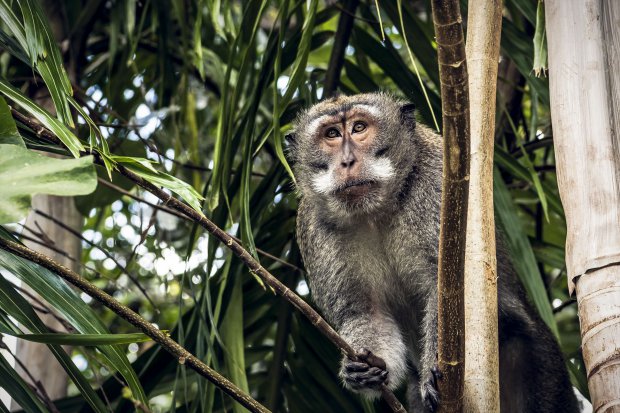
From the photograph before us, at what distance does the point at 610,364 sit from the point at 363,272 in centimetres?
228

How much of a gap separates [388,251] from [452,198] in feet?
7.18

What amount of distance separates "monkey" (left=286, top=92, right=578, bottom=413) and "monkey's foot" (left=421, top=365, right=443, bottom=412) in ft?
2.67

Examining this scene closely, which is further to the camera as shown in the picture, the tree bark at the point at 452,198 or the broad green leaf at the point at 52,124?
the broad green leaf at the point at 52,124

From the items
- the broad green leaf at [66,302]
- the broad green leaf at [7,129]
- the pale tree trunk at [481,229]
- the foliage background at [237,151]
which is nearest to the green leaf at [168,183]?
the foliage background at [237,151]

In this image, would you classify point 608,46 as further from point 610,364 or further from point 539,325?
point 539,325

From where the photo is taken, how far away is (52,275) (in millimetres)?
3281

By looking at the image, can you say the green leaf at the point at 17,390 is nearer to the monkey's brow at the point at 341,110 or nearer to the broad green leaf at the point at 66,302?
the broad green leaf at the point at 66,302

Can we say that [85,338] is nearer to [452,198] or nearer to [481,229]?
[452,198]

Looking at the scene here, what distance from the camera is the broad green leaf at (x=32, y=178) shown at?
197cm

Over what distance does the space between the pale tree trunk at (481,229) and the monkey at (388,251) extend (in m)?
1.22

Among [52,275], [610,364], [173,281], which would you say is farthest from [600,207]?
[173,281]

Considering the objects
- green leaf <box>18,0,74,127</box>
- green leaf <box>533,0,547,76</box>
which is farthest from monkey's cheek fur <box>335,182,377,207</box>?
green leaf <box>18,0,74,127</box>

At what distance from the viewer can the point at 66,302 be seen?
10.5ft

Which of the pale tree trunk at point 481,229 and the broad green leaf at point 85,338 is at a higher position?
the pale tree trunk at point 481,229
